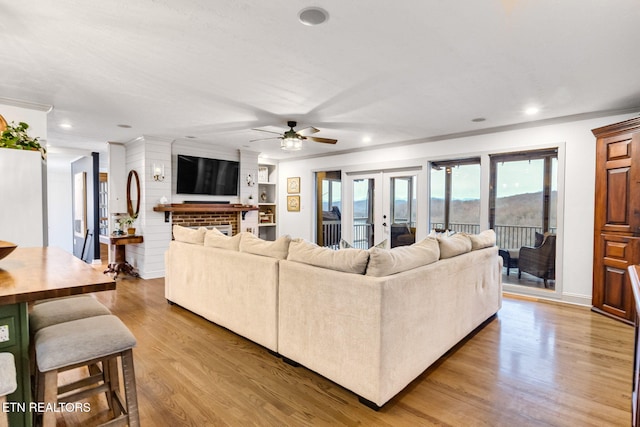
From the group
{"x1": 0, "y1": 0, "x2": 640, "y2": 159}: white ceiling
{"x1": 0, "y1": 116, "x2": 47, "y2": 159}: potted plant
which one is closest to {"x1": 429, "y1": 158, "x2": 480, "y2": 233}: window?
{"x1": 0, "y1": 0, "x2": 640, "y2": 159}: white ceiling

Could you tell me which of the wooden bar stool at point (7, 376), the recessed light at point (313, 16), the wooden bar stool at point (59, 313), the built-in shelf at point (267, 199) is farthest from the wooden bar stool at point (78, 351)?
the built-in shelf at point (267, 199)

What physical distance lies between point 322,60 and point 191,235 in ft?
7.84

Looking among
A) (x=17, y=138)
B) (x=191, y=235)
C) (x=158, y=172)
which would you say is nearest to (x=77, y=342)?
(x=191, y=235)

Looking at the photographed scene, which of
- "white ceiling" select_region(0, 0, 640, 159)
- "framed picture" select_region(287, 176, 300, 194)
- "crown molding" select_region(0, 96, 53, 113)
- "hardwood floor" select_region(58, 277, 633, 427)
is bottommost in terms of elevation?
"hardwood floor" select_region(58, 277, 633, 427)

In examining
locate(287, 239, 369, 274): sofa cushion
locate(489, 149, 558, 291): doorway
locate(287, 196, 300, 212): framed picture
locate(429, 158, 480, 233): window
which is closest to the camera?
locate(287, 239, 369, 274): sofa cushion

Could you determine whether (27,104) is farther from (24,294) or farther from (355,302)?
(355,302)

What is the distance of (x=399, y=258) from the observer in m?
2.21

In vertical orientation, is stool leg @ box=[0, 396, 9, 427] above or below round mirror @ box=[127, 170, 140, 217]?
below

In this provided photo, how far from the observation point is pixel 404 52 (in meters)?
2.50

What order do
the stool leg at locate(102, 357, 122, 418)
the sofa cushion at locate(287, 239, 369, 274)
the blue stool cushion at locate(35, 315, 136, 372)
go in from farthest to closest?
the sofa cushion at locate(287, 239, 369, 274)
the stool leg at locate(102, 357, 122, 418)
the blue stool cushion at locate(35, 315, 136, 372)

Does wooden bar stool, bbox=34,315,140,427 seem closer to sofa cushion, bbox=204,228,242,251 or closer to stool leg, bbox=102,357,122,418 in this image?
stool leg, bbox=102,357,122,418

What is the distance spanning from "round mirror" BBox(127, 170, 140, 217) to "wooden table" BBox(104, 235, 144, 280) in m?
0.56

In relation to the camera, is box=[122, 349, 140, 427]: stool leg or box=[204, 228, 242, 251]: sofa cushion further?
box=[204, 228, 242, 251]: sofa cushion

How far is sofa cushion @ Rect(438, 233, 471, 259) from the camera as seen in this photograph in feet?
9.24
